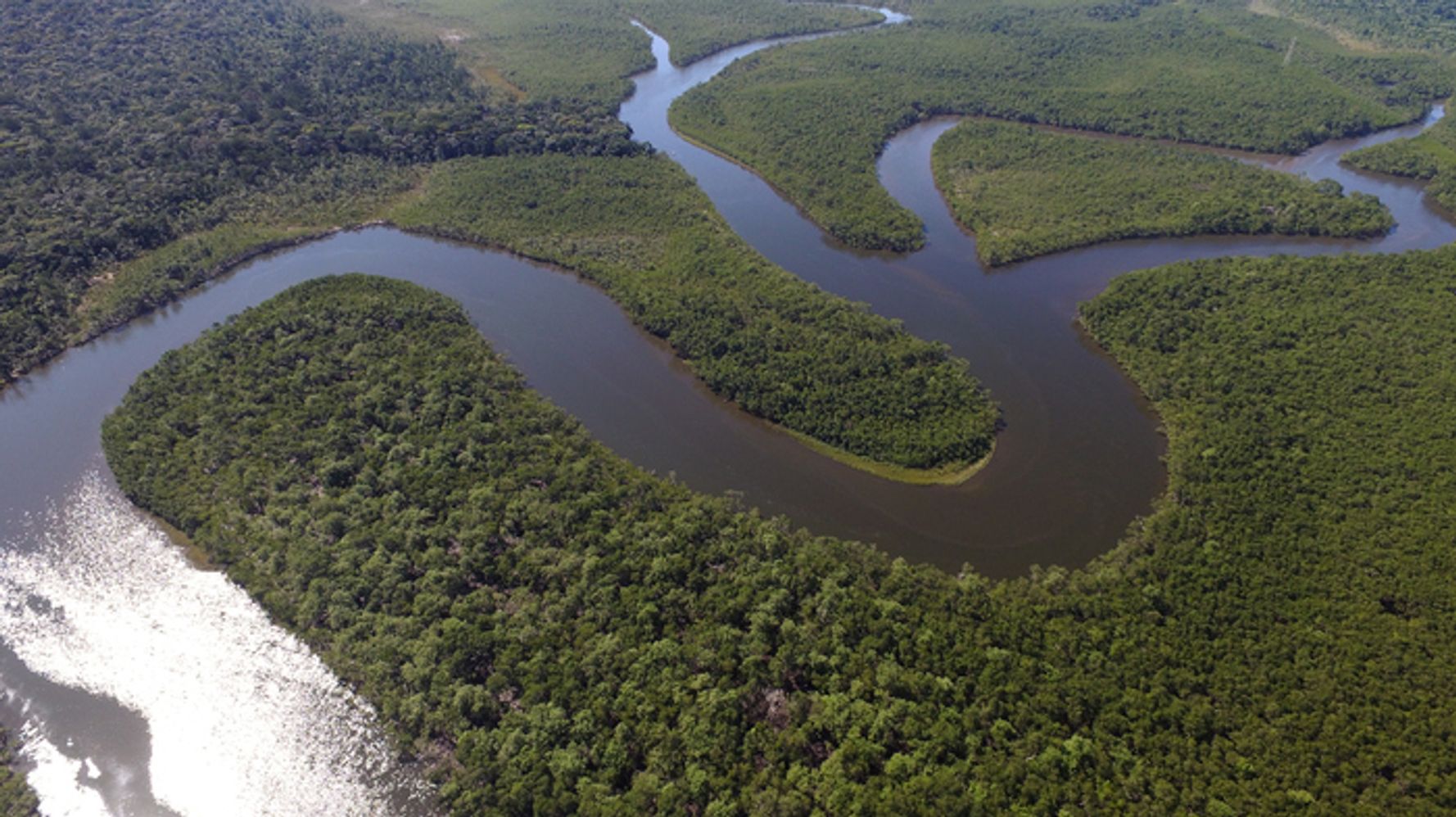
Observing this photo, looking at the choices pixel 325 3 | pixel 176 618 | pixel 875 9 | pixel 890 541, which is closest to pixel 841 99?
pixel 875 9

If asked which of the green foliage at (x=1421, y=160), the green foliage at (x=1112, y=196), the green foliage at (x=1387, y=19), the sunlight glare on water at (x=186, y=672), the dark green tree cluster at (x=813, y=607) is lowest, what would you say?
the sunlight glare on water at (x=186, y=672)

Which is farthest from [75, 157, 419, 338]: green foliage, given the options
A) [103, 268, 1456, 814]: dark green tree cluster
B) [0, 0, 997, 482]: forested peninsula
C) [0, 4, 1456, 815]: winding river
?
[103, 268, 1456, 814]: dark green tree cluster

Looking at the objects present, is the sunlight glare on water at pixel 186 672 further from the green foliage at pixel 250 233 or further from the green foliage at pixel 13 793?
the green foliage at pixel 250 233

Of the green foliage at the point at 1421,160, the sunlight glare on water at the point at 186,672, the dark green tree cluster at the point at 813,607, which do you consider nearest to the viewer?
the dark green tree cluster at the point at 813,607

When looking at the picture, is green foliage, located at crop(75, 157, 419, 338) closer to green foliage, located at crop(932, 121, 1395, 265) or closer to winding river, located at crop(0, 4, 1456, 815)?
winding river, located at crop(0, 4, 1456, 815)

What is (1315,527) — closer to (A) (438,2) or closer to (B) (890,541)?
(B) (890,541)

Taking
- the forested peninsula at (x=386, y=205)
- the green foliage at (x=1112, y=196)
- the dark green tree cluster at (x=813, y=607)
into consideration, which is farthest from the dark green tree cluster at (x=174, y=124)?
the green foliage at (x=1112, y=196)
